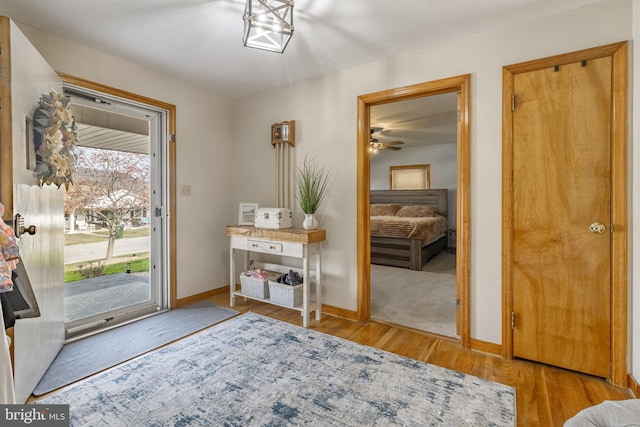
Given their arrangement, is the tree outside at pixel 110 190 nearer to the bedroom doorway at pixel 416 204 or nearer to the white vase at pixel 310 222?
the white vase at pixel 310 222

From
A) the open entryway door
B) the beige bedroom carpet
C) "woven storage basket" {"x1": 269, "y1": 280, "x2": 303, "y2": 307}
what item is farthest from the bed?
the open entryway door

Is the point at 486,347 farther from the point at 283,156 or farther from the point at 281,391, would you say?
the point at 283,156

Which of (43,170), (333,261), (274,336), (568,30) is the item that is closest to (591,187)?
(568,30)

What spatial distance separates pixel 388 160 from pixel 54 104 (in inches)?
262

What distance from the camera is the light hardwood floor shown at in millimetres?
1660

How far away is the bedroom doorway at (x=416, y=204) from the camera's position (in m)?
3.23

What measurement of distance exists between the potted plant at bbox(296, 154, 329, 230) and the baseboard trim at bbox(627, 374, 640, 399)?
7.80 feet

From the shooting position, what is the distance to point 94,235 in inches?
108

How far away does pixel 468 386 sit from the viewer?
1.84 m

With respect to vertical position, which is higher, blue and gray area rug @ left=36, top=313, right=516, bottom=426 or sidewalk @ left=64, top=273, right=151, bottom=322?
sidewalk @ left=64, top=273, right=151, bottom=322

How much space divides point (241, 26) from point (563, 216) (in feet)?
8.56

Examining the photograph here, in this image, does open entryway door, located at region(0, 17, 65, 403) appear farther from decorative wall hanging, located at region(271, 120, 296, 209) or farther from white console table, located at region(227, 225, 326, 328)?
decorative wall hanging, located at region(271, 120, 296, 209)

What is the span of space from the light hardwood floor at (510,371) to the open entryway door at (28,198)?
1.72 m

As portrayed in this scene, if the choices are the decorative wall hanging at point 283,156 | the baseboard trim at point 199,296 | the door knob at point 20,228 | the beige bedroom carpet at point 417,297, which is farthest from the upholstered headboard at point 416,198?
the door knob at point 20,228
